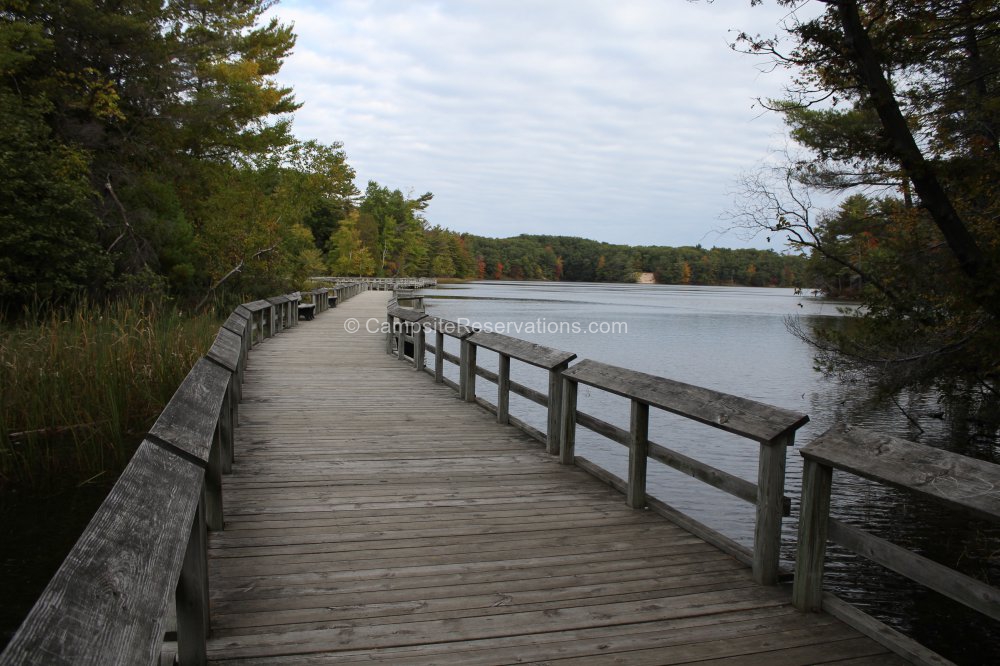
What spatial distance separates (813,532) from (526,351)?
3.45m

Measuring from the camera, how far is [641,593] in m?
3.32

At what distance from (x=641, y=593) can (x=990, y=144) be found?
7.32 metres

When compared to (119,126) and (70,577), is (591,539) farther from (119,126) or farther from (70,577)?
(119,126)

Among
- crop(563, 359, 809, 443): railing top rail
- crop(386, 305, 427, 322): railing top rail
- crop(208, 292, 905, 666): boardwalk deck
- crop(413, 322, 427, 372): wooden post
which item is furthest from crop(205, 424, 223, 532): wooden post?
crop(413, 322, 427, 372): wooden post

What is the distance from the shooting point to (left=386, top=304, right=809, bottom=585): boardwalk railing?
3408 millimetres

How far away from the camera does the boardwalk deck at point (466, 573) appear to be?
2805 millimetres

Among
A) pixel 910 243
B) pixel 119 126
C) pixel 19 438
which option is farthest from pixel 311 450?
pixel 119 126

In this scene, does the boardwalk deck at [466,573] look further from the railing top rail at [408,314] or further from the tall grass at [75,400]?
the railing top rail at [408,314]

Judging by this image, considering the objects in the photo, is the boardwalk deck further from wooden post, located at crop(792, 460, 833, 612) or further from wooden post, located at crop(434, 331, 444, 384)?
wooden post, located at crop(434, 331, 444, 384)

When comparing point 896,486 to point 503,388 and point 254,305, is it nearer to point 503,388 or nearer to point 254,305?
point 503,388

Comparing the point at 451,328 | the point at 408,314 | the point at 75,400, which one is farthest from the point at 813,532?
the point at 408,314

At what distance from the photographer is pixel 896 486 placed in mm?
2676

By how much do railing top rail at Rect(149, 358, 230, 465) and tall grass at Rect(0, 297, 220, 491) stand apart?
3395 millimetres

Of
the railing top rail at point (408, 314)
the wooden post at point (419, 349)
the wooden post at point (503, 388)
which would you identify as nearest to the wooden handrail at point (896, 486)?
the wooden post at point (503, 388)
